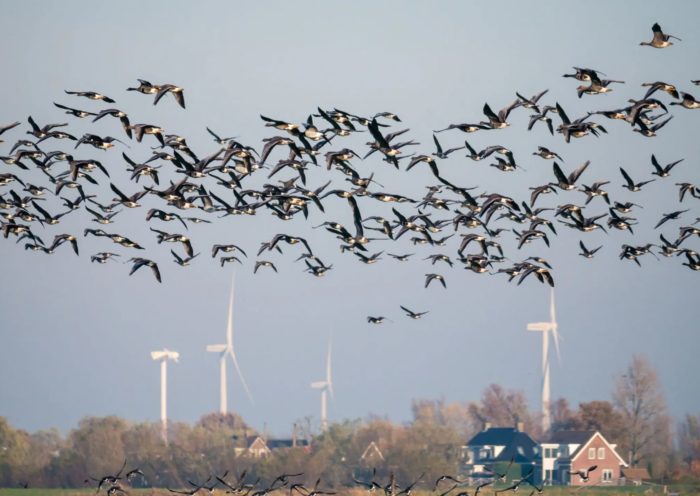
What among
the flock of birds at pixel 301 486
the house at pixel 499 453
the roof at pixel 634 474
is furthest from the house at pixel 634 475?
the flock of birds at pixel 301 486

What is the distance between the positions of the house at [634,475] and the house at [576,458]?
0.77 metres

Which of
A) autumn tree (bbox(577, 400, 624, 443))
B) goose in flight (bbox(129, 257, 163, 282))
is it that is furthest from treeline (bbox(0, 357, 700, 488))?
goose in flight (bbox(129, 257, 163, 282))

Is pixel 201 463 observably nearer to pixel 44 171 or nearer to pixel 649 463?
pixel 649 463

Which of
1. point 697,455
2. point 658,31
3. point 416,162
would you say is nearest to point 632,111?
point 658,31

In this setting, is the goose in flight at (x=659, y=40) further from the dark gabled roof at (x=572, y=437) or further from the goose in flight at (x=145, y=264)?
the dark gabled roof at (x=572, y=437)

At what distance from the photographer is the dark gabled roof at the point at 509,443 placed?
166m

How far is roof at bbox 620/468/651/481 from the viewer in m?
158

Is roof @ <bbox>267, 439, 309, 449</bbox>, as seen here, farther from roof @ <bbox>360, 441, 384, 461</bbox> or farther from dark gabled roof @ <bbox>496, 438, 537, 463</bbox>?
dark gabled roof @ <bbox>496, 438, 537, 463</bbox>

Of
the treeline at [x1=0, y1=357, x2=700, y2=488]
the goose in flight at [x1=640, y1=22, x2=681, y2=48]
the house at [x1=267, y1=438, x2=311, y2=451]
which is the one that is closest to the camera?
the goose in flight at [x1=640, y1=22, x2=681, y2=48]

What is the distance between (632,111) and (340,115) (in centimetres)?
1254

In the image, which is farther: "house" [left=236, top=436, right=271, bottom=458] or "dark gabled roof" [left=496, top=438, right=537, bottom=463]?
"dark gabled roof" [left=496, top=438, right=537, bottom=463]

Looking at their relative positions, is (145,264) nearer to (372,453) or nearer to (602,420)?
(372,453)

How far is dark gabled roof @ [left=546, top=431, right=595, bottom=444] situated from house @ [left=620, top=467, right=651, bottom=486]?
5387 millimetres

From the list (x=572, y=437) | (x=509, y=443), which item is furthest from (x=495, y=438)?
(x=572, y=437)
